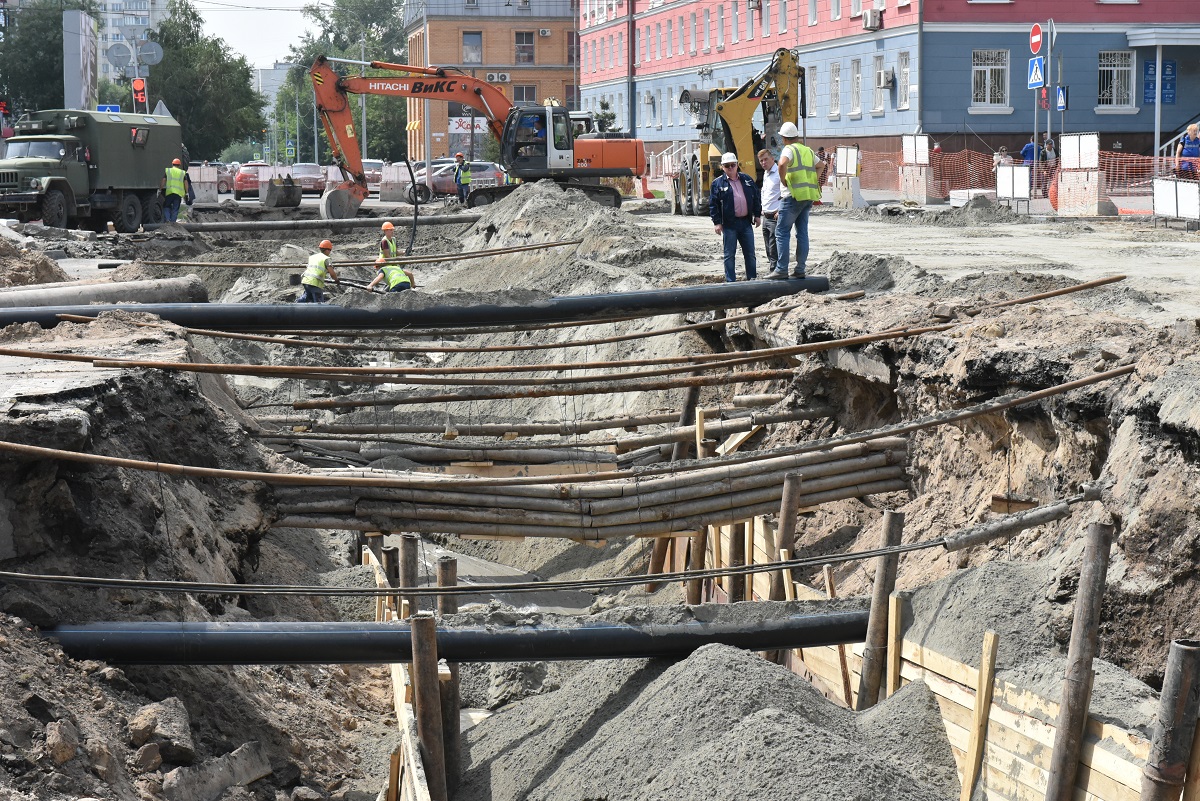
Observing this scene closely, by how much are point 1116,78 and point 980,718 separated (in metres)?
33.0

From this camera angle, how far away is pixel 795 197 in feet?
42.0

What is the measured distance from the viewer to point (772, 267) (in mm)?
13703

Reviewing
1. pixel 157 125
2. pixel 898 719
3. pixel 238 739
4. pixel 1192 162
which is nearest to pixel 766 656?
pixel 898 719

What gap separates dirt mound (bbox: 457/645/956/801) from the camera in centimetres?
485

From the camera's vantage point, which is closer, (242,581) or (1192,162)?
(242,581)

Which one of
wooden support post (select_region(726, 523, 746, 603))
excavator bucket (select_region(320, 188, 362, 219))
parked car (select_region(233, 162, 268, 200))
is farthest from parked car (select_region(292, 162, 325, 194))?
wooden support post (select_region(726, 523, 746, 603))

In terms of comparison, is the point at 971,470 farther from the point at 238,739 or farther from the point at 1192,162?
the point at 1192,162

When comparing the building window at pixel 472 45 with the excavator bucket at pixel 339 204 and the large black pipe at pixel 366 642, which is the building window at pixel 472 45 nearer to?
the excavator bucket at pixel 339 204

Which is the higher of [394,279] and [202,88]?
[202,88]

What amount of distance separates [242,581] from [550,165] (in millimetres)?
22157

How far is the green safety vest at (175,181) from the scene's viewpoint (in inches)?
1174

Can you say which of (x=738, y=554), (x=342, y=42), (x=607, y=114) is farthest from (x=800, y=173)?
(x=342, y=42)

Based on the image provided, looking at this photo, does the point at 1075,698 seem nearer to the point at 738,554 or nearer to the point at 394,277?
the point at 738,554

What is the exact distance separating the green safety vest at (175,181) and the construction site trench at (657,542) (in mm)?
19074
